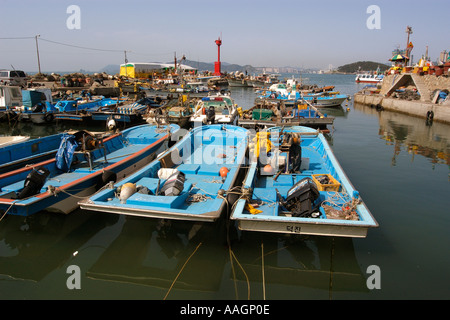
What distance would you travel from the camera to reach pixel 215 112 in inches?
714

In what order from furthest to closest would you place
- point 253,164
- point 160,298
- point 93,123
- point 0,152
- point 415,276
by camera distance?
point 93,123, point 0,152, point 253,164, point 415,276, point 160,298

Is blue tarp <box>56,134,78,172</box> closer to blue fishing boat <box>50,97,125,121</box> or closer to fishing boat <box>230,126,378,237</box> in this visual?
fishing boat <box>230,126,378,237</box>

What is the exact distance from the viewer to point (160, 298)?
4938mm

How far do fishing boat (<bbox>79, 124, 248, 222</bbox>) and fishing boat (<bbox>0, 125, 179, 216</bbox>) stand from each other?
4.02 ft

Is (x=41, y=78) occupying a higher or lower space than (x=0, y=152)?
higher

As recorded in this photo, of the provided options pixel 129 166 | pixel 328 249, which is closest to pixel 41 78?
pixel 129 166

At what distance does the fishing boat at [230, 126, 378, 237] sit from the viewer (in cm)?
505

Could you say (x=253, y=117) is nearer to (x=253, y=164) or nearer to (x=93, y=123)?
(x=253, y=164)

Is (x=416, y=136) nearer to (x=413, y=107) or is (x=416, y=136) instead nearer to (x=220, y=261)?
(x=413, y=107)

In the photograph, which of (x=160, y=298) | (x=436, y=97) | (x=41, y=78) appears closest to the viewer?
(x=160, y=298)

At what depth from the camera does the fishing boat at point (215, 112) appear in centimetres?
1639

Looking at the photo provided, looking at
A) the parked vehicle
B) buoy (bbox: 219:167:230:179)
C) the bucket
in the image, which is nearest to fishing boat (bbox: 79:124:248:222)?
buoy (bbox: 219:167:230:179)

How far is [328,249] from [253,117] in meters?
12.5
